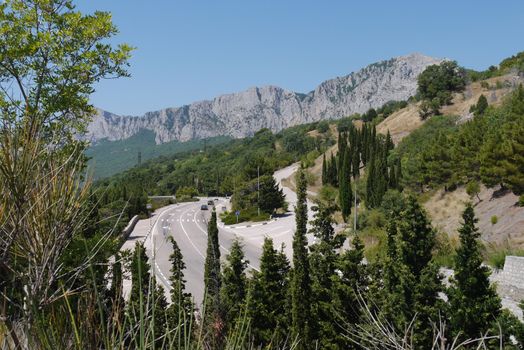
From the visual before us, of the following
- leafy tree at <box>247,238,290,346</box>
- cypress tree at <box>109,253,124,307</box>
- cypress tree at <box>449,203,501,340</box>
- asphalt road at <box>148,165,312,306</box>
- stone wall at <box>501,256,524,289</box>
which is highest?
cypress tree at <box>109,253,124,307</box>

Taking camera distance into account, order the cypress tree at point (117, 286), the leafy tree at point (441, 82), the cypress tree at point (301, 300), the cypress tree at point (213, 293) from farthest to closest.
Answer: the leafy tree at point (441, 82) < the cypress tree at point (301, 300) < the cypress tree at point (213, 293) < the cypress tree at point (117, 286)

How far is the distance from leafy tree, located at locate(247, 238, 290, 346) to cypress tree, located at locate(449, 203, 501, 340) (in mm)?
7901

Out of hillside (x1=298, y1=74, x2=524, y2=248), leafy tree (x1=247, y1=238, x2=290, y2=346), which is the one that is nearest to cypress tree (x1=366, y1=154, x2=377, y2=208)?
hillside (x1=298, y1=74, x2=524, y2=248)

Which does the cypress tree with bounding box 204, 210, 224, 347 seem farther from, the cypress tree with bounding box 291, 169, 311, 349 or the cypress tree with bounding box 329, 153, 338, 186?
the cypress tree with bounding box 329, 153, 338, 186

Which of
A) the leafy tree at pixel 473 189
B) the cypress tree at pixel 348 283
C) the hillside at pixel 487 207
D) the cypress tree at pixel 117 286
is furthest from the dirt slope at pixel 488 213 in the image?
the cypress tree at pixel 117 286

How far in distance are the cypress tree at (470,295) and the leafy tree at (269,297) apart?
25.9 ft

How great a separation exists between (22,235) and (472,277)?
936 cm

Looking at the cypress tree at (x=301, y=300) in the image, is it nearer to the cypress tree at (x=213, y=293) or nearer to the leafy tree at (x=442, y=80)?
the cypress tree at (x=213, y=293)

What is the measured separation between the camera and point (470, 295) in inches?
379

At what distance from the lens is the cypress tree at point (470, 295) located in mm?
9320

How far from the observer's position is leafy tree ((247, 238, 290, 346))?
53.9 ft

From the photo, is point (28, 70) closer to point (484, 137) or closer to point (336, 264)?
point (336, 264)

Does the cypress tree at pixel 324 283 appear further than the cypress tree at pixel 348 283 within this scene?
Yes

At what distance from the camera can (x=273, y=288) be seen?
17734mm
